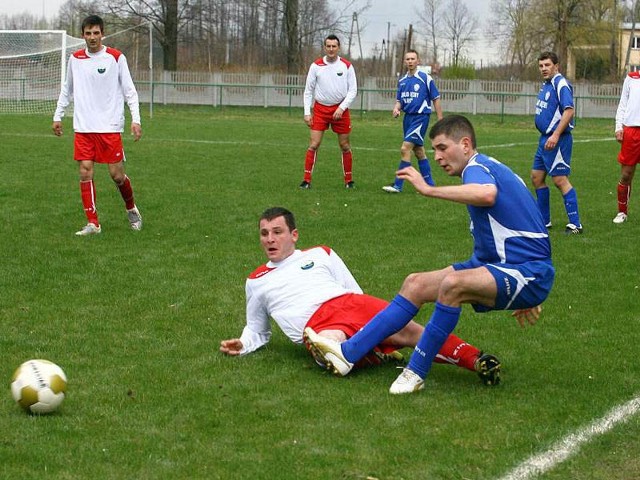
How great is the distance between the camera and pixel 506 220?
5266mm

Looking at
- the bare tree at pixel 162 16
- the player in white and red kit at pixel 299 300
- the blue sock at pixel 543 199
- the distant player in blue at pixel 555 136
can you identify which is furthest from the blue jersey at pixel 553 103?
the bare tree at pixel 162 16

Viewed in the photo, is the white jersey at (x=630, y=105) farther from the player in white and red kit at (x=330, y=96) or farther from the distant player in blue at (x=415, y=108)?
the player in white and red kit at (x=330, y=96)

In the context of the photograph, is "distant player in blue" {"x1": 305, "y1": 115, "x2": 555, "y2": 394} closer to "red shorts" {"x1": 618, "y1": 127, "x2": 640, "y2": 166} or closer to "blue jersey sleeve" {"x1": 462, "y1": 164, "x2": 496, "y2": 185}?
"blue jersey sleeve" {"x1": 462, "y1": 164, "x2": 496, "y2": 185}

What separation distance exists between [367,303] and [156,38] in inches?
2044

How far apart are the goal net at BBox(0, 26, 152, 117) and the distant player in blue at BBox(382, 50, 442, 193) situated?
522 inches

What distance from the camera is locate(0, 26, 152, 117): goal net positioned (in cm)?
2583

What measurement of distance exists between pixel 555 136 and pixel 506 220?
6.25 metres

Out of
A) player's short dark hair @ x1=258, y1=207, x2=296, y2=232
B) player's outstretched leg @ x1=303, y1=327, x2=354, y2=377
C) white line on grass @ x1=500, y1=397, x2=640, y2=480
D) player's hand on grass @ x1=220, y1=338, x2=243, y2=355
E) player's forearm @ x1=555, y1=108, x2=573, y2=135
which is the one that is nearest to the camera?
white line on grass @ x1=500, y1=397, x2=640, y2=480

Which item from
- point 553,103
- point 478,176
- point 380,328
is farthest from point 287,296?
point 553,103

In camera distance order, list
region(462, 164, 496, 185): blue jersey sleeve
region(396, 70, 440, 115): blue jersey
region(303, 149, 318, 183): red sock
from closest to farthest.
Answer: region(462, 164, 496, 185): blue jersey sleeve, region(303, 149, 318, 183): red sock, region(396, 70, 440, 115): blue jersey

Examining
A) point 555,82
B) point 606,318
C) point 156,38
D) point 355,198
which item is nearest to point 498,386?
point 606,318

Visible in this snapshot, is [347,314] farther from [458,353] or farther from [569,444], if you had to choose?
[569,444]

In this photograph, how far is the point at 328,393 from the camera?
543 centimetres

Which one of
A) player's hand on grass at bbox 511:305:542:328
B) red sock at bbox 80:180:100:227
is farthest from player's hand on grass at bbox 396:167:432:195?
red sock at bbox 80:180:100:227
